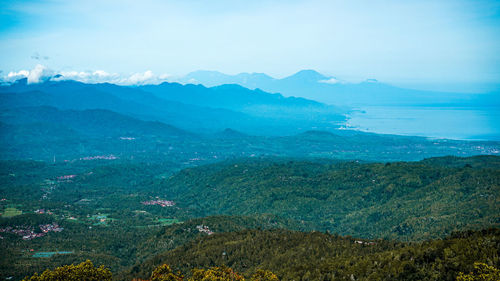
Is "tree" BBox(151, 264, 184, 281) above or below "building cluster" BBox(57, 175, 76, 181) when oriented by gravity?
above

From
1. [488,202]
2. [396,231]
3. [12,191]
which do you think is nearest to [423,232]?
[396,231]

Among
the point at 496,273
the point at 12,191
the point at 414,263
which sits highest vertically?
the point at 496,273

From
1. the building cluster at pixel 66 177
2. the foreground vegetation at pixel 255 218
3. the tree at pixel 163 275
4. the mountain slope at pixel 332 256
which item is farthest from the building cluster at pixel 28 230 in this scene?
the building cluster at pixel 66 177

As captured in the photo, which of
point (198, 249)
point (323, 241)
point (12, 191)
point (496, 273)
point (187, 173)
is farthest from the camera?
point (187, 173)

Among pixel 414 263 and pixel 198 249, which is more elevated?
pixel 414 263

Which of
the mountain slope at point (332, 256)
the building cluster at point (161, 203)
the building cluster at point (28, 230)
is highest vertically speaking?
the mountain slope at point (332, 256)

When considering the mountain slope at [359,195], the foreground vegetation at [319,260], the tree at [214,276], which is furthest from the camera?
the mountain slope at [359,195]

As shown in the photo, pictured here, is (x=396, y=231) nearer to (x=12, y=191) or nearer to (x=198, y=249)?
(x=198, y=249)

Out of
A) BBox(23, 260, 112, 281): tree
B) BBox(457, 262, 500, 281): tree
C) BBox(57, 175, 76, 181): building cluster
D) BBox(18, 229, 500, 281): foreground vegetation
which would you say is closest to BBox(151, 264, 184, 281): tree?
BBox(18, 229, 500, 281): foreground vegetation

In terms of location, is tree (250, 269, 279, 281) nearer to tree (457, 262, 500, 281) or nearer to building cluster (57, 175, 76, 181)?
tree (457, 262, 500, 281)

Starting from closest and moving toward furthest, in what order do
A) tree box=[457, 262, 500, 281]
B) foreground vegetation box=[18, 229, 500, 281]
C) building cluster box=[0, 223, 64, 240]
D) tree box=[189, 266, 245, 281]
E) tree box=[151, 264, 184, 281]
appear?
1. tree box=[457, 262, 500, 281]
2. foreground vegetation box=[18, 229, 500, 281]
3. tree box=[189, 266, 245, 281]
4. tree box=[151, 264, 184, 281]
5. building cluster box=[0, 223, 64, 240]

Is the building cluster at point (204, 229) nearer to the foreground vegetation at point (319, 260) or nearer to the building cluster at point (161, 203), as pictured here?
the foreground vegetation at point (319, 260)
